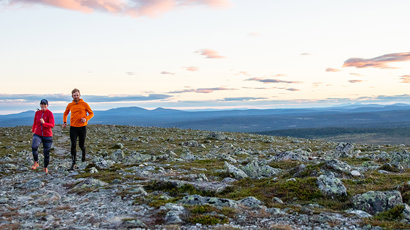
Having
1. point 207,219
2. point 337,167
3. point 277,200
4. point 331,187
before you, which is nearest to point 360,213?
point 331,187

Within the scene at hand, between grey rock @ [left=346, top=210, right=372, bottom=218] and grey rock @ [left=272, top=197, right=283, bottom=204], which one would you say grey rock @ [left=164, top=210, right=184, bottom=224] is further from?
grey rock @ [left=346, top=210, right=372, bottom=218]

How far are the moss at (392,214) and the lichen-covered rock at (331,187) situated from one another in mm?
1727

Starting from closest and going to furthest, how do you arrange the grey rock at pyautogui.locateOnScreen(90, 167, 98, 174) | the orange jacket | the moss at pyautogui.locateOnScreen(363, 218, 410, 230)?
the moss at pyautogui.locateOnScreen(363, 218, 410, 230)
the grey rock at pyautogui.locateOnScreen(90, 167, 98, 174)
the orange jacket

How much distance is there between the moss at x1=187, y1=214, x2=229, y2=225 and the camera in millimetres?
8062

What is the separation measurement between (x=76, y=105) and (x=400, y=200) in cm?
1534

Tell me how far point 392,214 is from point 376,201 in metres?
0.84

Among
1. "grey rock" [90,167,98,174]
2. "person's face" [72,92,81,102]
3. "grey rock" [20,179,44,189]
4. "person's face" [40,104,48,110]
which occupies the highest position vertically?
"person's face" [72,92,81,102]

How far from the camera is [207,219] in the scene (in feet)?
26.7

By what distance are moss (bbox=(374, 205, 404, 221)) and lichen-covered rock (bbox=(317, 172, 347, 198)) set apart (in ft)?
5.66

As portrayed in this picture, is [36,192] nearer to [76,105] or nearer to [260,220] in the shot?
[76,105]

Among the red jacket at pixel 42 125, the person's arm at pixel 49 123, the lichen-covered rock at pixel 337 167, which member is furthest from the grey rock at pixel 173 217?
the red jacket at pixel 42 125

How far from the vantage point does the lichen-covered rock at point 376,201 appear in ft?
30.1

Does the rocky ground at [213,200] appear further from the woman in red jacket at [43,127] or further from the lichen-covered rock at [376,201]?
the woman in red jacket at [43,127]

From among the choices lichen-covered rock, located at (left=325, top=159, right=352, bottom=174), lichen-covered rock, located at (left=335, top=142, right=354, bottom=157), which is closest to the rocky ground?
lichen-covered rock, located at (left=325, top=159, right=352, bottom=174)
